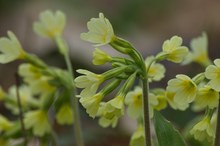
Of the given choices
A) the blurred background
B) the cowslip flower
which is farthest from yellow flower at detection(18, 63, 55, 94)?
the blurred background

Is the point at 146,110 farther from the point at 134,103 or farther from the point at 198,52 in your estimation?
the point at 198,52

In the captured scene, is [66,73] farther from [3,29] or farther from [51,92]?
[3,29]

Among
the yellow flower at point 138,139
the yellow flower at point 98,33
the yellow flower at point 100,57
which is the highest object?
the yellow flower at point 98,33

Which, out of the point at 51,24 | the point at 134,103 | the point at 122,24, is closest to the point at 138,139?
the point at 134,103

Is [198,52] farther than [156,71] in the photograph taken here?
Yes

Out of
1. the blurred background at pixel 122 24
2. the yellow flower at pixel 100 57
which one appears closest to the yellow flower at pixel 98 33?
the yellow flower at pixel 100 57

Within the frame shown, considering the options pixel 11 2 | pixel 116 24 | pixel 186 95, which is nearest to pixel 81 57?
pixel 116 24

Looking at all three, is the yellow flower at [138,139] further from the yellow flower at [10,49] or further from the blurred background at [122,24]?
the blurred background at [122,24]
